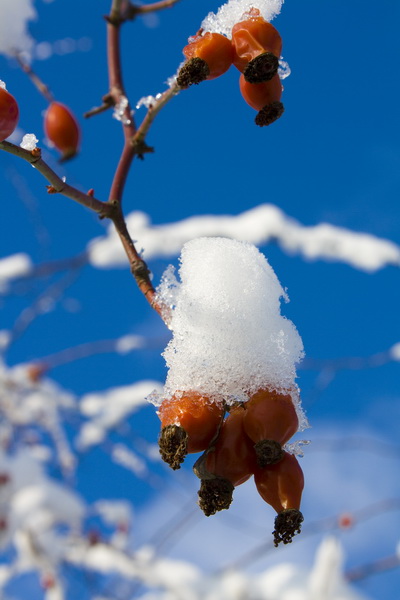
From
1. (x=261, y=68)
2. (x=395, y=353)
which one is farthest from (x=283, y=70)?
(x=395, y=353)

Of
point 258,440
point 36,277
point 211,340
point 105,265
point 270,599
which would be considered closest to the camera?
point 258,440

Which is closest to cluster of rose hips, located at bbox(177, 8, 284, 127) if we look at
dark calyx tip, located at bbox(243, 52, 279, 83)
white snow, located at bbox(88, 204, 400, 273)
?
dark calyx tip, located at bbox(243, 52, 279, 83)

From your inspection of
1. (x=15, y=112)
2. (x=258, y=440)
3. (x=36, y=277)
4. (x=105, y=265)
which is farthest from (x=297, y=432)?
(x=105, y=265)

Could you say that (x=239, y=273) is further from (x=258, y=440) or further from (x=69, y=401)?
(x=69, y=401)

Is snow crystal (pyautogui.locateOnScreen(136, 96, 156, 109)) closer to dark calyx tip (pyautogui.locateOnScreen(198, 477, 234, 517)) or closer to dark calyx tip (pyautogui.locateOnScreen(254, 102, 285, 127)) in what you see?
dark calyx tip (pyautogui.locateOnScreen(254, 102, 285, 127))

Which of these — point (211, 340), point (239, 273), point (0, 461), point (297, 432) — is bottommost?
point (297, 432)

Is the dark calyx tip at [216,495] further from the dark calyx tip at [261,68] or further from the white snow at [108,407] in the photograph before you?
the white snow at [108,407]
